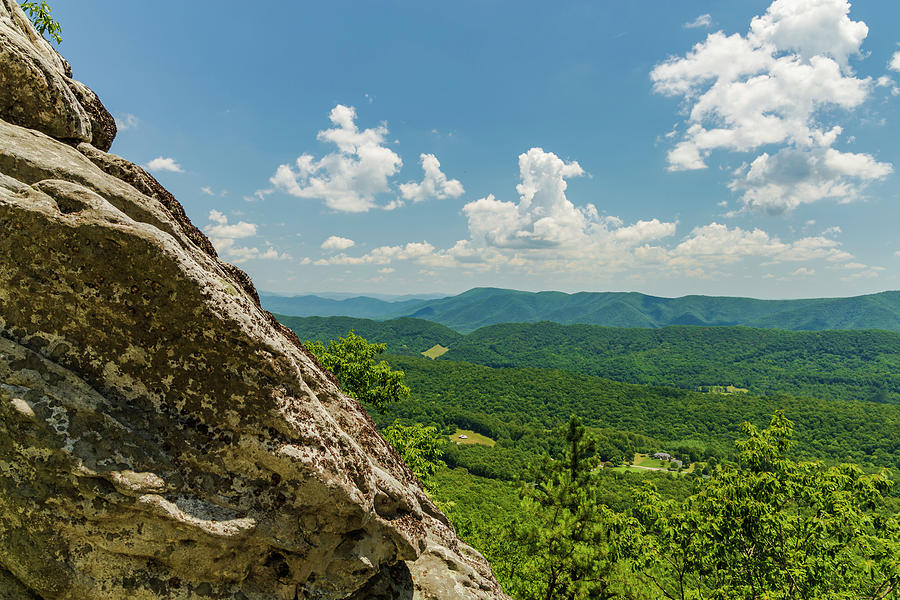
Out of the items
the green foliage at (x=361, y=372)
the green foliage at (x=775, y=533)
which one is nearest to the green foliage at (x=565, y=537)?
the green foliage at (x=775, y=533)

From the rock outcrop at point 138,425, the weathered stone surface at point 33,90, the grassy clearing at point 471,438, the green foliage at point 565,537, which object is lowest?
the grassy clearing at point 471,438

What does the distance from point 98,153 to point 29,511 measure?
21.4ft

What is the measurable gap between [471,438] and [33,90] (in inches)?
6771

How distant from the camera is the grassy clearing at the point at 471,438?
160500 mm

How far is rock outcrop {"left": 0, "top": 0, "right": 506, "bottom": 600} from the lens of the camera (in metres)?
4.97

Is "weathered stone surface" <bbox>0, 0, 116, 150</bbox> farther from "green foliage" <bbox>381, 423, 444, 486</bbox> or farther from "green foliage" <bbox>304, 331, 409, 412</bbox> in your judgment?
"green foliage" <bbox>381, 423, 444, 486</bbox>

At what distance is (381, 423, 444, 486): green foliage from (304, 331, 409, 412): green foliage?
6.32 ft

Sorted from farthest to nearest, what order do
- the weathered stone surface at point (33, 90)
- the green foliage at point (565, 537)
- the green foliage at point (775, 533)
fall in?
1. the green foliage at point (565, 537)
2. the green foliage at point (775, 533)
3. the weathered stone surface at point (33, 90)

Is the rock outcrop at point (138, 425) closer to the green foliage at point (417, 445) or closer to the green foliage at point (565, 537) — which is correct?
the green foliage at point (565, 537)

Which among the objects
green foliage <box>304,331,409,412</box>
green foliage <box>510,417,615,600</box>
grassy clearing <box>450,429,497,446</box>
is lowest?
grassy clearing <box>450,429,497,446</box>

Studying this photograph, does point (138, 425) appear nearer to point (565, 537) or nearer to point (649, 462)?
point (565, 537)

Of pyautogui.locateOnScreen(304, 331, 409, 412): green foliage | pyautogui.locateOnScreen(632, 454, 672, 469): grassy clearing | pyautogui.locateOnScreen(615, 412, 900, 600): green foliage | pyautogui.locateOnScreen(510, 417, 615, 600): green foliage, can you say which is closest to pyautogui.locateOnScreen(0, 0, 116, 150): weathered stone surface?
pyautogui.locateOnScreen(304, 331, 409, 412): green foliage

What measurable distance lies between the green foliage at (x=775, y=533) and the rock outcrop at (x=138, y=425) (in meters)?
14.4

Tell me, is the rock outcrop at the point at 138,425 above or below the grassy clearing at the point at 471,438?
above
